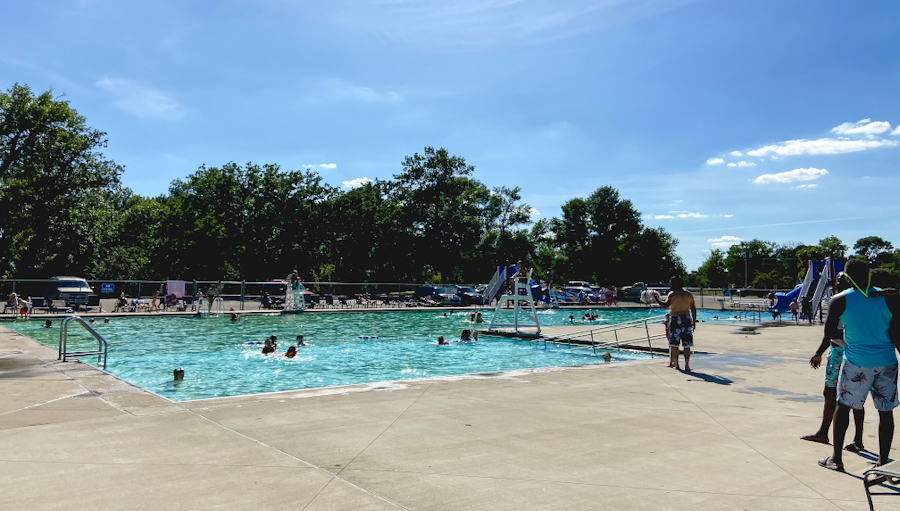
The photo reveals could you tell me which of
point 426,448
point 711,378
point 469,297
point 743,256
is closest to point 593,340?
point 711,378

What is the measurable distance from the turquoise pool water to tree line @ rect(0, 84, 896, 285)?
23.7m

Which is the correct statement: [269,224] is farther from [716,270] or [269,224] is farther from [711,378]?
[716,270]

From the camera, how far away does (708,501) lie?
4.29 metres

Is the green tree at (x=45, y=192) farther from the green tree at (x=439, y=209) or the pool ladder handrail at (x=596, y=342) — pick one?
the pool ladder handrail at (x=596, y=342)

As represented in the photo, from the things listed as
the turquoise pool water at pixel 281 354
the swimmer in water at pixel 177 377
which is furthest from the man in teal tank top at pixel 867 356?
the swimmer in water at pixel 177 377

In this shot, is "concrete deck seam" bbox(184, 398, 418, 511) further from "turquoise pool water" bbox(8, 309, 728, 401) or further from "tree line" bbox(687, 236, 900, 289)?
"tree line" bbox(687, 236, 900, 289)

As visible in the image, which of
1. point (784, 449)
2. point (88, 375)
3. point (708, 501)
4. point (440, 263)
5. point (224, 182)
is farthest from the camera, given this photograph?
point (440, 263)

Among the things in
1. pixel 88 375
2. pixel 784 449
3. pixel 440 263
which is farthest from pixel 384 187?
pixel 784 449

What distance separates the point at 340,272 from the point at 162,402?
5716cm

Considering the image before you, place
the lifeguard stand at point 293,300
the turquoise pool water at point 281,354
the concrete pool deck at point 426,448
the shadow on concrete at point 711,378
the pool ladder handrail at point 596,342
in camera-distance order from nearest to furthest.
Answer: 1. the concrete pool deck at point 426,448
2. the shadow on concrete at point 711,378
3. the turquoise pool water at point 281,354
4. the pool ladder handrail at point 596,342
5. the lifeguard stand at point 293,300

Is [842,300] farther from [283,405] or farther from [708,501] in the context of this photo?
[283,405]

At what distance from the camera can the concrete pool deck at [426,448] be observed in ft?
14.1

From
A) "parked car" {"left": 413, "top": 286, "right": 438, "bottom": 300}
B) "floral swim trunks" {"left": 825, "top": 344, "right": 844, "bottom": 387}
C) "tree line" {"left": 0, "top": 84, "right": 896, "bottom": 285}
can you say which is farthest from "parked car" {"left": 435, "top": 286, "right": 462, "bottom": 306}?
"floral swim trunks" {"left": 825, "top": 344, "right": 844, "bottom": 387}

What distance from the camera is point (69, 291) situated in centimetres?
3177
